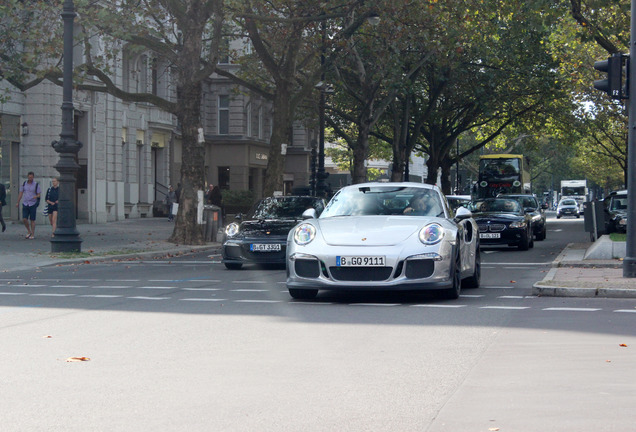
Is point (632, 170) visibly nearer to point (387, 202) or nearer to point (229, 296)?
point (387, 202)

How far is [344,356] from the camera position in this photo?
8.05 m

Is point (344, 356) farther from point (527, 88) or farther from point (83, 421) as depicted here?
point (527, 88)

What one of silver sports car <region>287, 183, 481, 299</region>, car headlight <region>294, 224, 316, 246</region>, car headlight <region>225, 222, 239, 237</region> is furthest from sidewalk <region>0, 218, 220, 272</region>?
silver sports car <region>287, 183, 481, 299</region>

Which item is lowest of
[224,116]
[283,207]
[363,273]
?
[363,273]

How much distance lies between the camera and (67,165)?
71.8ft

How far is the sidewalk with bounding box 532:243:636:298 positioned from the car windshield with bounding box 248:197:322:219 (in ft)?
15.9

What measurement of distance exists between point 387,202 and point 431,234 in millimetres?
1408

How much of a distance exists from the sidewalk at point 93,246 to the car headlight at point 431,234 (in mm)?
9054

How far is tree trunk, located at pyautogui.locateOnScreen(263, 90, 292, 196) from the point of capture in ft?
Answer: 101

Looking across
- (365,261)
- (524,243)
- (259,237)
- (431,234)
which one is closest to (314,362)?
(365,261)

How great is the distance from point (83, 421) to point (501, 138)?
64.2m

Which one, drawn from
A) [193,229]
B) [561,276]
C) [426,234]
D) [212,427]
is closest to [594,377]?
[212,427]

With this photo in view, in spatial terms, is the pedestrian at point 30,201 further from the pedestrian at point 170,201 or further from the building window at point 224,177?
the building window at point 224,177

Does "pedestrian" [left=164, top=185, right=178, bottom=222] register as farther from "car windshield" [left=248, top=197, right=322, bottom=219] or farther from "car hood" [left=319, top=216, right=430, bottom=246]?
"car hood" [left=319, top=216, right=430, bottom=246]
